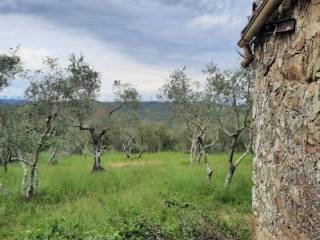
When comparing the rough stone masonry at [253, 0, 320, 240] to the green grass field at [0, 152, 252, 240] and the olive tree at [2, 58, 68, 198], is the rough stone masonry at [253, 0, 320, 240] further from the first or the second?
the olive tree at [2, 58, 68, 198]

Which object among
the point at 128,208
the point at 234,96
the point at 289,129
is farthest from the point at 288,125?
the point at 234,96

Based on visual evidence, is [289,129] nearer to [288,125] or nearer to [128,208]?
[288,125]

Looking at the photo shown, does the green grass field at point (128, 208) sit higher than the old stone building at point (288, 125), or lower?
lower

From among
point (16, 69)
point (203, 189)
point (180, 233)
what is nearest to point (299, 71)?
point (180, 233)

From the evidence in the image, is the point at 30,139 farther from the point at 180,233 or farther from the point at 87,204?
the point at 180,233

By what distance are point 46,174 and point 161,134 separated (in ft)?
109

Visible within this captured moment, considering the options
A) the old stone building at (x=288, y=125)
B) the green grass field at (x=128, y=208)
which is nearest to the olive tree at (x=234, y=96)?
the green grass field at (x=128, y=208)

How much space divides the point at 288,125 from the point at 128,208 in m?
9.68

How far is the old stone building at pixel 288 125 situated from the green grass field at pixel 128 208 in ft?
12.2

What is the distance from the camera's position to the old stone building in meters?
5.80

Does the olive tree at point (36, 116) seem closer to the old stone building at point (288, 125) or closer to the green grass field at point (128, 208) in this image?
the green grass field at point (128, 208)

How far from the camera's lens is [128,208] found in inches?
603

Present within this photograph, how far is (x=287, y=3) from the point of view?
6391 millimetres

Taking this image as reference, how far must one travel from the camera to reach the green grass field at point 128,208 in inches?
442
